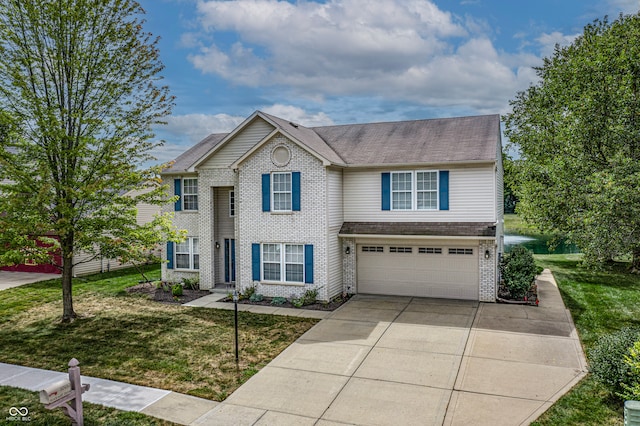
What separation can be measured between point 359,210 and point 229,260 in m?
6.13

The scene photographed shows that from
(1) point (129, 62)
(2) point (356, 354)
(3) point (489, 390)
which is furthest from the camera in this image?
(1) point (129, 62)

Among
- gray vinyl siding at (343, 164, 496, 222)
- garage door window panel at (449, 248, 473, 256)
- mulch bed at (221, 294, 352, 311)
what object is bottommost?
mulch bed at (221, 294, 352, 311)

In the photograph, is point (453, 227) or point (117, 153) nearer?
point (117, 153)

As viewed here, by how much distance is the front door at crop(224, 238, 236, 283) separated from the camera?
18.9 meters

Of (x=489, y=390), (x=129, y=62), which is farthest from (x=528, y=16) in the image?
(x=129, y=62)

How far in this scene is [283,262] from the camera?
1644 cm

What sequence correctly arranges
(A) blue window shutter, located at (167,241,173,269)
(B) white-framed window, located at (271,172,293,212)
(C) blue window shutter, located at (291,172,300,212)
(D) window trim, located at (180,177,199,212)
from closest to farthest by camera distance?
1. (C) blue window shutter, located at (291,172,300,212)
2. (B) white-framed window, located at (271,172,293,212)
3. (D) window trim, located at (180,177,199,212)
4. (A) blue window shutter, located at (167,241,173,269)

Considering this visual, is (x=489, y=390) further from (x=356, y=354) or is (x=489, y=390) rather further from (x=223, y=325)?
(x=223, y=325)

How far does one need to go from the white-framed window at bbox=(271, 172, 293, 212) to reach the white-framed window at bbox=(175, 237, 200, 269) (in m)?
4.61

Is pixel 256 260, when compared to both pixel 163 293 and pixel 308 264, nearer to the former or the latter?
pixel 308 264

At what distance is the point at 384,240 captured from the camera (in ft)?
55.1

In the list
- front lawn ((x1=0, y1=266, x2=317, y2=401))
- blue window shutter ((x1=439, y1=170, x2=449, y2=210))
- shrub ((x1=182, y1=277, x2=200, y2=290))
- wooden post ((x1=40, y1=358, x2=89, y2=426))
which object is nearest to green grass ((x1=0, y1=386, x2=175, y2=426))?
wooden post ((x1=40, y1=358, x2=89, y2=426))

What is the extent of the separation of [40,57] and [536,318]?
663 inches

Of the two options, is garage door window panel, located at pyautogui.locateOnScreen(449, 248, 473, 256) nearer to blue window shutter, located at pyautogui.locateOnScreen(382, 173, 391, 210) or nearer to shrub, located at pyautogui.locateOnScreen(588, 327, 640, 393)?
blue window shutter, located at pyautogui.locateOnScreen(382, 173, 391, 210)
